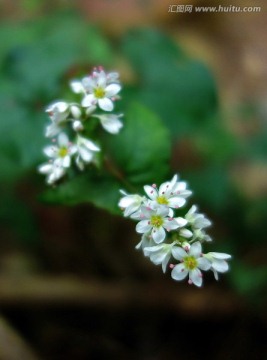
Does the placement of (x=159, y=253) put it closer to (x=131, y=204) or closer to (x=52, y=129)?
(x=131, y=204)

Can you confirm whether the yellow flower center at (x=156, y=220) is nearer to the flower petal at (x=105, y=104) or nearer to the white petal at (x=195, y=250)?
the white petal at (x=195, y=250)

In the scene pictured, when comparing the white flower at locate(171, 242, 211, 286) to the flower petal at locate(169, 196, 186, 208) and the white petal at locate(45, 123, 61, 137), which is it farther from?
the white petal at locate(45, 123, 61, 137)

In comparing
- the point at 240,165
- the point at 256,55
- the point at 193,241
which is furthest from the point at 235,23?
the point at 193,241

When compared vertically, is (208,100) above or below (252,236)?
above

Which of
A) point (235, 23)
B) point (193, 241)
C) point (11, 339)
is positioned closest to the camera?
point (193, 241)

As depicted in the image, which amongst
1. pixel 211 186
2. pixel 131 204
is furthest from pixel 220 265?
pixel 211 186

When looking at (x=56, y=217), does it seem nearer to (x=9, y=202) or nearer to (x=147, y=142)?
(x=9, y=202)
